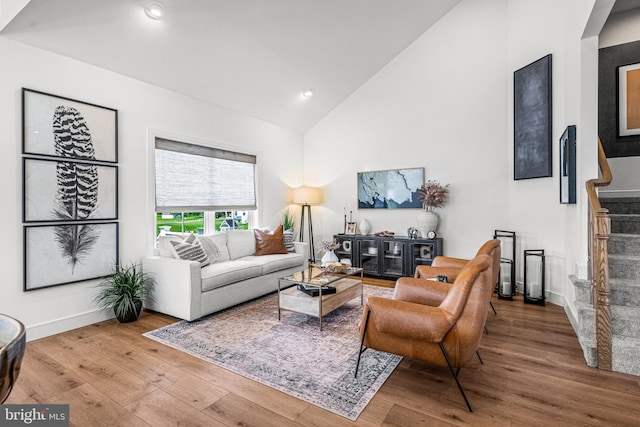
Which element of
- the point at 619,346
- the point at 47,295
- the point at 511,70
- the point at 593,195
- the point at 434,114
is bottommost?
the point at 619,346

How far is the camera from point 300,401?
2074 mm

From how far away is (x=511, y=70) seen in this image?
15.0ft

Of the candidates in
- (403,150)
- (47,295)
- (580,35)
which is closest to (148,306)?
(47,295)

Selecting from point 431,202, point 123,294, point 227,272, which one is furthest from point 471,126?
point 123,294

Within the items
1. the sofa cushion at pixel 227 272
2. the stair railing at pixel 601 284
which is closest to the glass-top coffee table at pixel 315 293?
the sofa cushion at pixel 227 272

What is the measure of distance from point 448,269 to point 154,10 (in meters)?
3.84

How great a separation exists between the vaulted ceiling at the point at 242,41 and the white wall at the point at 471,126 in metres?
0.47

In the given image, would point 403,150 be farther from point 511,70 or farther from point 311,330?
point 311,330

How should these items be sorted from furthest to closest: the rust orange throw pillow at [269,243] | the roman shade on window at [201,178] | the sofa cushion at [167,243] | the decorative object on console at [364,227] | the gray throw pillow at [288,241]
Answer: the decorative object on console at [364,227] < the gray throw pillow at [288,241] < the rust orange throw pillow at [269,243] < the roman shade on window at [201,178] < the sofa cushion at [167,243]

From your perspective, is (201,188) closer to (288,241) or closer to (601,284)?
(288,241)

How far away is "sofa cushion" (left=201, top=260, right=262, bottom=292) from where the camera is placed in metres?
3.58

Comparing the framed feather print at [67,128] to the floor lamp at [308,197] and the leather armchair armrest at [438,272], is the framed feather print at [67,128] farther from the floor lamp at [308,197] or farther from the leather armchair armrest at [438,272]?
the leather armchair armrest at [438,272]

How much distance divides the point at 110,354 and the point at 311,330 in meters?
1.73

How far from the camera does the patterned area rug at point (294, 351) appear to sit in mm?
2195
